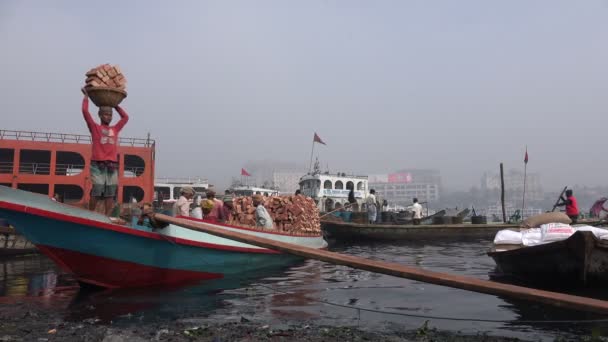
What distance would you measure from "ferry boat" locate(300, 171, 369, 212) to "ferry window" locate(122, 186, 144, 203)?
1228cm

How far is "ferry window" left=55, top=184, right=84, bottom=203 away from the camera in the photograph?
26475 mm

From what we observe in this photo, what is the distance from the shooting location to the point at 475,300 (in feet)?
20.6

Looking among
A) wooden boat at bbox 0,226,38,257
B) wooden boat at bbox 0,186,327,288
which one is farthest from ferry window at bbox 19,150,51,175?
wooden boat at bbox 0,186,327,288

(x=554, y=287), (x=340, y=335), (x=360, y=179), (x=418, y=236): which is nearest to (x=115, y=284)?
(x=340, y=335)

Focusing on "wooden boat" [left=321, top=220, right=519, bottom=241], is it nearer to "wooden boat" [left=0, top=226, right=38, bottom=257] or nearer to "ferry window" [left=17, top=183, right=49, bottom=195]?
"wooden boat" [left=0, top=226, right=38, bottom=257]

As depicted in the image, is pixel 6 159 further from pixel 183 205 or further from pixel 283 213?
pixel 183 205

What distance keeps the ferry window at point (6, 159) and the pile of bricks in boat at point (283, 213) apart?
19.8 metres

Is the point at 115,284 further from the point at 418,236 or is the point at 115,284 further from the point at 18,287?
the point at 418,236

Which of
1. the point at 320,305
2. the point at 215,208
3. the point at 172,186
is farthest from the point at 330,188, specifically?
the point at 320,305

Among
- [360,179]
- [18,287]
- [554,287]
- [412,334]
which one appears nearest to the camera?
[412,334]

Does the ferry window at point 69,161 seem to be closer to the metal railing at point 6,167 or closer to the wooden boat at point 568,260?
the metal railing at point 6,167

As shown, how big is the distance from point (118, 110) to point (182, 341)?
489 centimetres

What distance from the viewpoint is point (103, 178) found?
686 centimetres

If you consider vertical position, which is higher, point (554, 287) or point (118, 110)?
point (118, 110)
